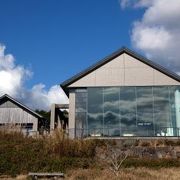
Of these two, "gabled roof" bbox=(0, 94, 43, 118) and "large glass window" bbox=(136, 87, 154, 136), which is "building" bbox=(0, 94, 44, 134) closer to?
"gabled roof" bbox=(0, 94, 43, 118)

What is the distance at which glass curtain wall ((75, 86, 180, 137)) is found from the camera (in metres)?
32.3

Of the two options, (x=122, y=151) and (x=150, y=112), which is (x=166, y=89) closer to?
(x=150, y=112)

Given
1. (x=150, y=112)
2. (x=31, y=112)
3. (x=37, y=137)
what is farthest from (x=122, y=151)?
(x=31, y=112)

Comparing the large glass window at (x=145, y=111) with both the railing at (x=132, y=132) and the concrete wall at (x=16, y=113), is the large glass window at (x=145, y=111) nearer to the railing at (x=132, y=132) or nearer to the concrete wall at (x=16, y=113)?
the railing at (x=132, y=132)

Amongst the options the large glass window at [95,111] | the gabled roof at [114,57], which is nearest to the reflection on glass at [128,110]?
the large glass window at [95,111]

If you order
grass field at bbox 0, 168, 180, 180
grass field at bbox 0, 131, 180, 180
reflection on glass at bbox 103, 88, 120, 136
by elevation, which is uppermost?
reflection on glass at bbox 103, 88, 120, 136

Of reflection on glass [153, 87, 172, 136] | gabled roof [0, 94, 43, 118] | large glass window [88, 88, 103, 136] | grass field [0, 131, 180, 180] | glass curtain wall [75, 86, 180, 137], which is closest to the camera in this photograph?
grass field [0, 131, 180, 180]

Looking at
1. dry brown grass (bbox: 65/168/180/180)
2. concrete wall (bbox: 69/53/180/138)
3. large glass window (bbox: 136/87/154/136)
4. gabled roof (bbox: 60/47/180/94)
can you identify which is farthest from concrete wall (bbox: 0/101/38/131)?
dry brown grass (bbox: 65/168/180/180)

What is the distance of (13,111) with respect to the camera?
40.9 metres

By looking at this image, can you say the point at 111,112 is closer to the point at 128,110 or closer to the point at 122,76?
the point at 128,110

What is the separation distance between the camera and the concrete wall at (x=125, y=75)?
33.7 metres

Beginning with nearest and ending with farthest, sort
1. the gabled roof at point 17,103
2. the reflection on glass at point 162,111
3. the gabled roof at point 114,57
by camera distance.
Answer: the reflection on glass at point 162,111 < the gabled roof at point 114,57 < the gabled roof at point 17,103

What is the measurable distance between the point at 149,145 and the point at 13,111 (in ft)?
62.9

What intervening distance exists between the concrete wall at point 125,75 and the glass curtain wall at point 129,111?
0.45m
